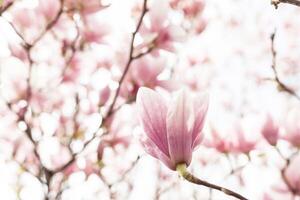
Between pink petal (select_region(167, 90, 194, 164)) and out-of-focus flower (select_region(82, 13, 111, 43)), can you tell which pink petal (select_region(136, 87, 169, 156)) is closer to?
pink petal (select_region(167, 90, 194, 164))

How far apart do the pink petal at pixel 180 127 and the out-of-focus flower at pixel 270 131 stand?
0.57m

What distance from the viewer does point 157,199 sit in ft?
6.42

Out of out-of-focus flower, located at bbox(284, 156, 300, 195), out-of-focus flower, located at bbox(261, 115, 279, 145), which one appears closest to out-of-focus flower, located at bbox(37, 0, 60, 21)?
out-of-focus flower, located at bbox(261, 115, 279, 145)

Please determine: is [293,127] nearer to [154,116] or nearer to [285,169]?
[285,169]

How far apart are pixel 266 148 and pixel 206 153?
3.42ft

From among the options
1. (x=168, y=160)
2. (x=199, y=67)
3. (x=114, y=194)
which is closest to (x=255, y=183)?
(x=168, y=160)

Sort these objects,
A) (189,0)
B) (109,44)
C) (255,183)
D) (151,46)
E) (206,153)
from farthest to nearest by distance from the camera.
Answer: (189,0) < (206,153) < (109,44) < (151,46) < (255,183)

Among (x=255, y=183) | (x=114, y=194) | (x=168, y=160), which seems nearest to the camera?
(x=168, y=160)

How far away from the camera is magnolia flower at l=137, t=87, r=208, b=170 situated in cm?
61

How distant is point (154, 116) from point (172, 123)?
3 centimetres

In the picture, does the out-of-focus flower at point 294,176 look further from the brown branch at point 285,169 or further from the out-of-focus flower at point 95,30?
the out-of-focus flower at point 95,30

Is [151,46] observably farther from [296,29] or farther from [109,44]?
[296,29]

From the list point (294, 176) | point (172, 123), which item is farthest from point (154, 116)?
point (294, 176)

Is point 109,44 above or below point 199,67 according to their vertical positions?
above
